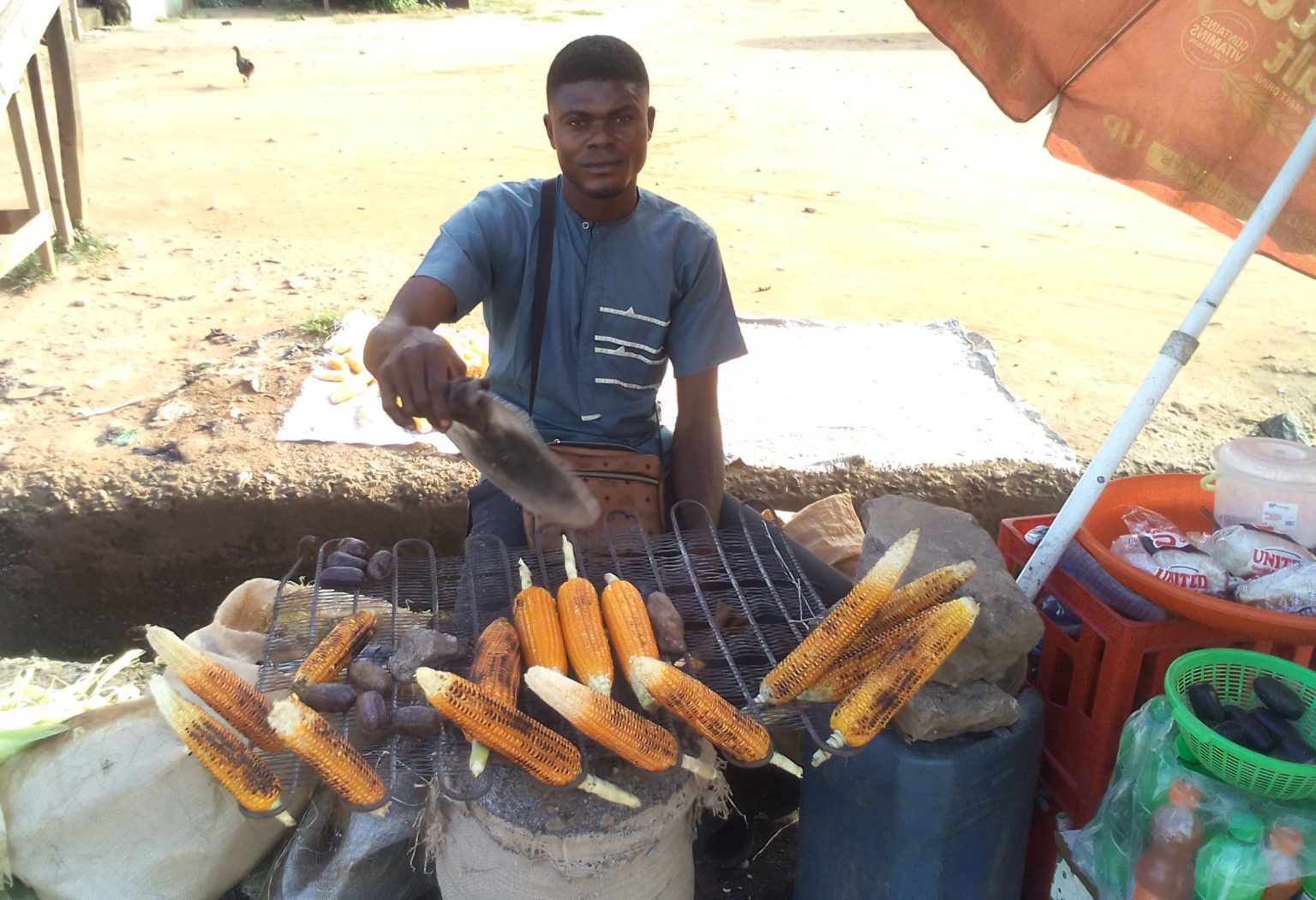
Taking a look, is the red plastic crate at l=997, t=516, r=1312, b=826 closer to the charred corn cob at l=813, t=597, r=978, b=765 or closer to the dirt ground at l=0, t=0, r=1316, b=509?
the charred corn cob at l=813, t=597, r=978, b=765

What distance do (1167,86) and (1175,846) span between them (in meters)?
2.22

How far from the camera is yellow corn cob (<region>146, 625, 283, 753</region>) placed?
2418mm

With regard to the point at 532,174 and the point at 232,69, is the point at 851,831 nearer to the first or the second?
the point at 532,174

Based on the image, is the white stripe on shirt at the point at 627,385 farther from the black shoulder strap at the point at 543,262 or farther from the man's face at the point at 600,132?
the man's face at the point at 600,132

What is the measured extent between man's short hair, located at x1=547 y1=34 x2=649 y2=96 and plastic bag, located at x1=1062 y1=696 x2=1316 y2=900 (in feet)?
8.06

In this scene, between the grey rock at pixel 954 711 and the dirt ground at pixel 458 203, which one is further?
the dirt ground at pixel 458 203

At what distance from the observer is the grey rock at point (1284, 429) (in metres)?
5.30

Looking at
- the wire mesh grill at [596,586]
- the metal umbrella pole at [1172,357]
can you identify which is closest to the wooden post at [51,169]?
the wire mesh grill at [596,586]

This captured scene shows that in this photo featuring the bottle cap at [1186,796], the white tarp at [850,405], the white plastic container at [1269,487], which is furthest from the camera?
the white tarp at [850,405]

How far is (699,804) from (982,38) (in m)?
2.45

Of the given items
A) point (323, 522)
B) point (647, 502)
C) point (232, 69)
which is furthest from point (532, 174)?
point (232, 69)

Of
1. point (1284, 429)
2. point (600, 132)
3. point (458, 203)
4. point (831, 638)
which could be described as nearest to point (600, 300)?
point (600, 132)

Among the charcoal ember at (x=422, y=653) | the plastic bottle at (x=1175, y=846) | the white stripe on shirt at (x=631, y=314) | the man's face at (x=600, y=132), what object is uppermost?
the man's face at (x=600, y=132)

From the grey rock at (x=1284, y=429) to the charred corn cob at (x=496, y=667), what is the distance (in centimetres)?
466
